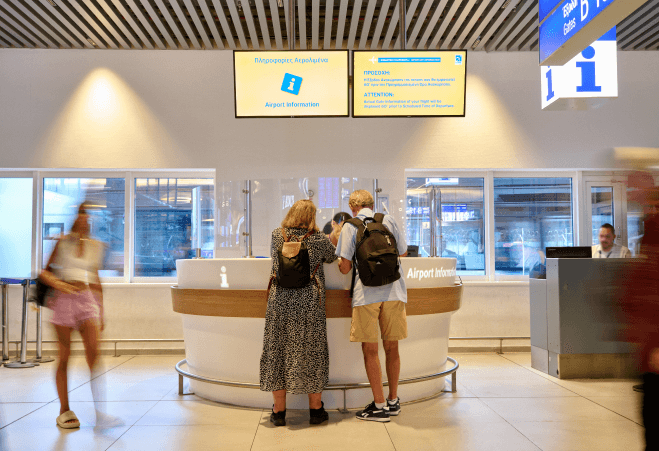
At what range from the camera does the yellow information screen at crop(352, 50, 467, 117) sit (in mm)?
4656

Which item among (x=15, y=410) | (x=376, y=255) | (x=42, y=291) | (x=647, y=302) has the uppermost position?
(x=376, y=255)

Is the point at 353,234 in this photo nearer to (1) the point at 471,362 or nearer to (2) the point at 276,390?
(2) the point at 276,390

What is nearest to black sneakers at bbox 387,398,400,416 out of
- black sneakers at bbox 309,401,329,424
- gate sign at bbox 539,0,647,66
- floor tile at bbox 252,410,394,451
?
floor tile at bbox 252,410,394,451

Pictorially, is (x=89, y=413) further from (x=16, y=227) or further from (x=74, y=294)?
(x=16, y=227)

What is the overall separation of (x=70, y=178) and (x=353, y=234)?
4.74m

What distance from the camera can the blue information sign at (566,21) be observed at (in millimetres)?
2863

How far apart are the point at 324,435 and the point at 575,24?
2899 millimetres

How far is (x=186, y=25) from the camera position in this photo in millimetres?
5531

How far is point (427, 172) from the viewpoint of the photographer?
257 inches

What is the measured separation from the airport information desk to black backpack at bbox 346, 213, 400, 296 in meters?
0.35

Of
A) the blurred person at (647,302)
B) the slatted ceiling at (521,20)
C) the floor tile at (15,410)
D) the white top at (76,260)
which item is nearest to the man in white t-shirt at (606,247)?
the slatted ceiling at (521,20)

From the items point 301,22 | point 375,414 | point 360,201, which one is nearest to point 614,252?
point 360,201

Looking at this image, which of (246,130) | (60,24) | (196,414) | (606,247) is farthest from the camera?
(246,130)

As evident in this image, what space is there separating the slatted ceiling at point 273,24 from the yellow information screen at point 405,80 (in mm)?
757
